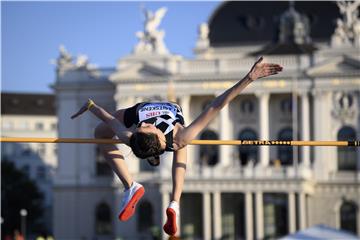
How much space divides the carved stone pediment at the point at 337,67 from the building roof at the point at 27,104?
159 feet

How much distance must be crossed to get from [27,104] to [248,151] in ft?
159

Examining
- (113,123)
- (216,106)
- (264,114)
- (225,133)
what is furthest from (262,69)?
(225,133)

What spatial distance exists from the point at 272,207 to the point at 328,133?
198 inches

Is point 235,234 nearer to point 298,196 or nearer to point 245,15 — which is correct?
point 298,196

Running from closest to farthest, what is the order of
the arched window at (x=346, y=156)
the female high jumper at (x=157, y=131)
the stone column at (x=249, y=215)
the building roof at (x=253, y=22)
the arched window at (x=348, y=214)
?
the female high jumper at (x=157, y=131)
the stone column at (x=249, y=215)
the arched window at (x=348, y=214)
the arched window at (x=346, y=156)
the building roof at (x=253, y=22)

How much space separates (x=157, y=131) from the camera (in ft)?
37.3

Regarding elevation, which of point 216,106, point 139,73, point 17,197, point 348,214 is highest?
point 139,73

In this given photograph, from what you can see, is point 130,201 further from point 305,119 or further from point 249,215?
point 305,119

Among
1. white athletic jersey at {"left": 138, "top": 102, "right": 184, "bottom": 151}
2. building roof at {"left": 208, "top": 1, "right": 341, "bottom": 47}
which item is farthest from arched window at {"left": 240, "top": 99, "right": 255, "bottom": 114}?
A: white athletic jersey at {"left": 138, "top": 102, "right": 184, "bottom": 151}

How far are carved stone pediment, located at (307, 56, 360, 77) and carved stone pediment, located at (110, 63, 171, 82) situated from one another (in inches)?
321

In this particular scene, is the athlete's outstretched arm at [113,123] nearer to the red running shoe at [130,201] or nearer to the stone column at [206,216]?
the red running shoe at [130,201]

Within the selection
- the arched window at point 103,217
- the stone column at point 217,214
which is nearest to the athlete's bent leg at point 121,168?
the stone column at point 217,214

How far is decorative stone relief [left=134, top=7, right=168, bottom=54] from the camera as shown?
8181 cm

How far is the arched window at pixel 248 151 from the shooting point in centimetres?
7878
